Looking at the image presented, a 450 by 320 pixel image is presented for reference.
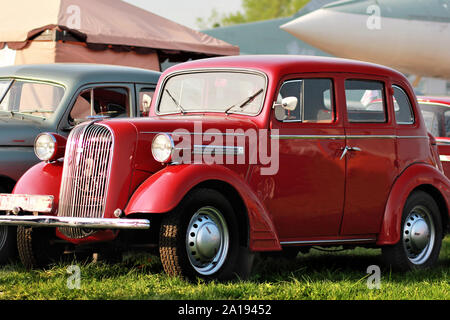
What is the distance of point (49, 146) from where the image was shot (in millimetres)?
6477

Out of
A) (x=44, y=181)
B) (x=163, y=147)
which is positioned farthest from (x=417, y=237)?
(x=44, y=181)

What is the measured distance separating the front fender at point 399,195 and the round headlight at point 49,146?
2822 mm

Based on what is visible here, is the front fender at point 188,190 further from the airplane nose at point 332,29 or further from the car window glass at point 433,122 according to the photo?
the airplane nose at point 332,29

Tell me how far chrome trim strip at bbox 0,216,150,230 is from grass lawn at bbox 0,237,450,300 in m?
0.44

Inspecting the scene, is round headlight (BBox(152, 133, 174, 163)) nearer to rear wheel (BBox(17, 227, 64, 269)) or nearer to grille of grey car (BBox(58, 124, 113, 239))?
grille of grey car (BBox(58, 124, 113, 239))

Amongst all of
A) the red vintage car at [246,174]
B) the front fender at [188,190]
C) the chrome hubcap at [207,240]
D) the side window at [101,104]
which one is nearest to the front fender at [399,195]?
the red vintage car at [246,174]

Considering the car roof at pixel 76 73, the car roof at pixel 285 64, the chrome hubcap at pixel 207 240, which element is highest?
the car roof at pixel 285 64

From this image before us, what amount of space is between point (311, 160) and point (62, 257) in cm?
225

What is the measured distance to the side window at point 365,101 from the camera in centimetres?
687

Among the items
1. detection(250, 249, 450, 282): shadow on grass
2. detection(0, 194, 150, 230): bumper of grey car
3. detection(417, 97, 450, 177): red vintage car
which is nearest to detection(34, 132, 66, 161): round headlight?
detection(0, 194, 150, 230): bumper of grey car

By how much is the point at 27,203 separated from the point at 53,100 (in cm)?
219

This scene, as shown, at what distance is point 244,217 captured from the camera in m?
5.96

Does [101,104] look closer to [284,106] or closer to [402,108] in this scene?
[284,106]

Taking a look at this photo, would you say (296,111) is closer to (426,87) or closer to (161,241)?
(161,241)
